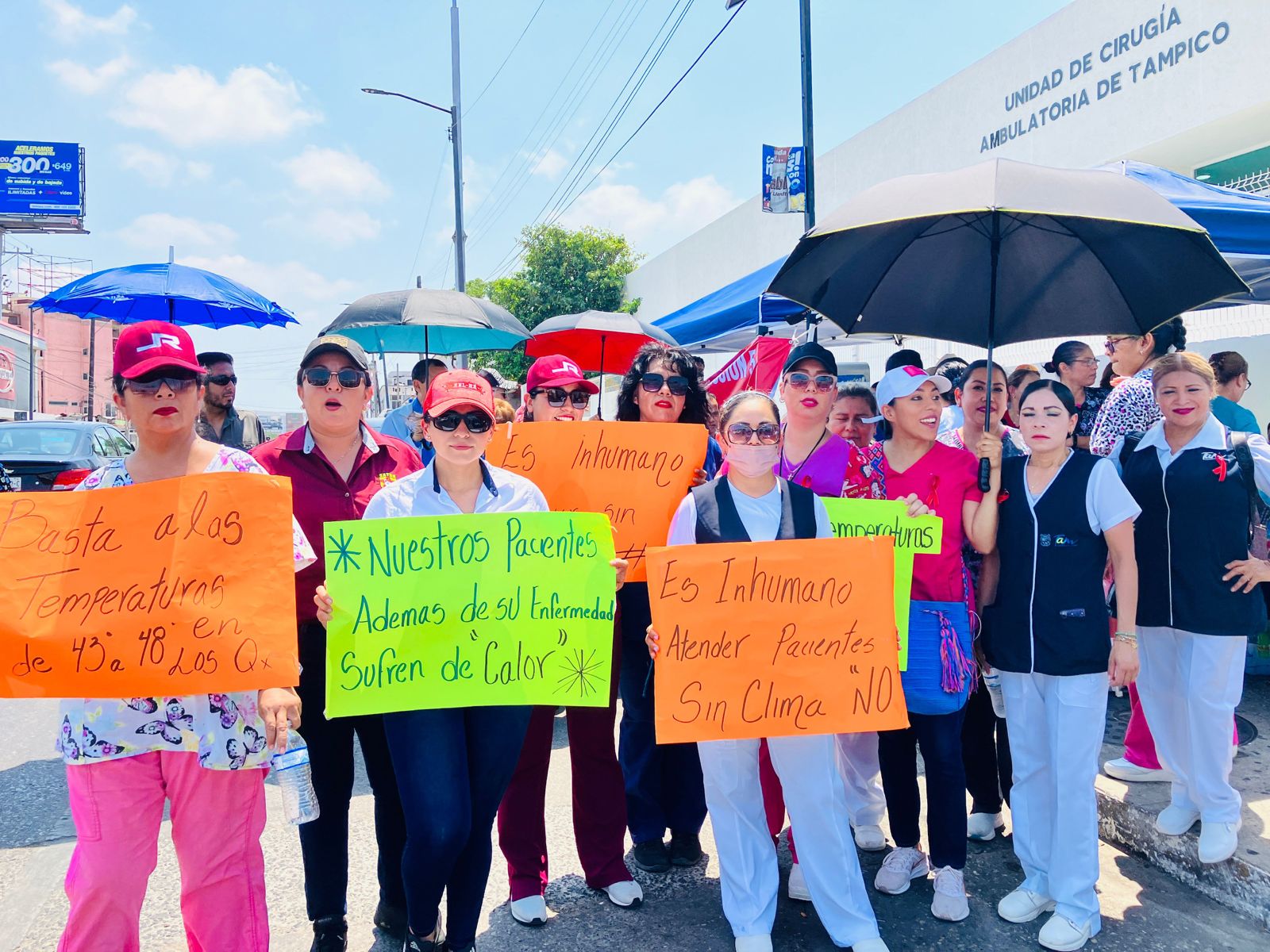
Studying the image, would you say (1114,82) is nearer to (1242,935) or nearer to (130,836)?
(1242,935)

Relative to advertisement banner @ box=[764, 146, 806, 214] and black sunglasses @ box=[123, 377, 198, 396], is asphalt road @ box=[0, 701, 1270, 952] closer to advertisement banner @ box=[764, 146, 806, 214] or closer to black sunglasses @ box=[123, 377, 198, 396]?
black sunglasses @ box=[123, 377, 198, 396]

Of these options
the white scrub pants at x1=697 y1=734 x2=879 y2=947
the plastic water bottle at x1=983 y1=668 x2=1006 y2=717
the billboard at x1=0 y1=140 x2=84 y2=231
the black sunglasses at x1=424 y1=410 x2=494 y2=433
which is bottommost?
the white scrub pants at x1=697 y1=734 x2=879 y2=947

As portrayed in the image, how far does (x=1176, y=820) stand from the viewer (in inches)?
139

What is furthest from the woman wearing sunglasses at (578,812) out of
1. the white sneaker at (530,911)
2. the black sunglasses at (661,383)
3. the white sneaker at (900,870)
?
the white sneaker at (900,870)

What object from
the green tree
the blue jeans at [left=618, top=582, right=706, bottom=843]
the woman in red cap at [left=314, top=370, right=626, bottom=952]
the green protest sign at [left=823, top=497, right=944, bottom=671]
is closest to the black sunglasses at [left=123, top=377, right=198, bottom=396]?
the woman in red cap at [left=314, top=370, right=626, bottom=952]

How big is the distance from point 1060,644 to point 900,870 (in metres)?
1.09

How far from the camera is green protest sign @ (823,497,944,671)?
3.09 meters

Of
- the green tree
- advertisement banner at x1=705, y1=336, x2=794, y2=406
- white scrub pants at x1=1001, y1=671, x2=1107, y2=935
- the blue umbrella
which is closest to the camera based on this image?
white scrub pants at x1=1001, y1=671, x2=1107, y2=935

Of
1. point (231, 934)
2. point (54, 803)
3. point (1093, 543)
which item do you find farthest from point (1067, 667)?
point (54, 803)

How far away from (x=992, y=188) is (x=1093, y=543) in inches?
51.5

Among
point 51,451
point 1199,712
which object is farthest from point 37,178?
point 1199,712

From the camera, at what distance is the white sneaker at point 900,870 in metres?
3.29

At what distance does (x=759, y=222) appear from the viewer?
24.2 metres

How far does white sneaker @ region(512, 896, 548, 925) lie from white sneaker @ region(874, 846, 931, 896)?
4.30 feet
